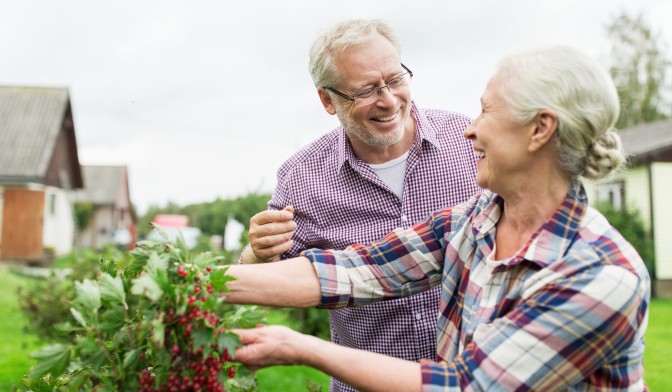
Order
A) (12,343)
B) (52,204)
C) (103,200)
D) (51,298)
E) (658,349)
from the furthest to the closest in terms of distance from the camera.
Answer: (103,200), (52,204), (658,349), (12,343), (51,298)

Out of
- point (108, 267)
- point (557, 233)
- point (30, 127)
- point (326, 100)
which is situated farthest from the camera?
point (30, 127)

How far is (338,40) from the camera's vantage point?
136 inches

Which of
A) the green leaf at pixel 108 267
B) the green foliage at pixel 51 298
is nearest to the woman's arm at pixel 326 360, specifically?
the green leaf at pixel 108 267

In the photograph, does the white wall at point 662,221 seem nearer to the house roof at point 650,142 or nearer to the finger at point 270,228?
the house roof at point 650,142

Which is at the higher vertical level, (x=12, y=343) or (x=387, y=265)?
(x=387, y=265)

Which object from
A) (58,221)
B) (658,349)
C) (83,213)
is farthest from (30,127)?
(658,349)

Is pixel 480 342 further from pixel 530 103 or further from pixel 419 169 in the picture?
pixel 419 169

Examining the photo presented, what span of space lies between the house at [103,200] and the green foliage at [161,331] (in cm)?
4156

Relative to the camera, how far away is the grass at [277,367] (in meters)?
8.11

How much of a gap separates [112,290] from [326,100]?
203 centimetres

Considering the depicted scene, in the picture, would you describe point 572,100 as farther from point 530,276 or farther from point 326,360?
point 326,360

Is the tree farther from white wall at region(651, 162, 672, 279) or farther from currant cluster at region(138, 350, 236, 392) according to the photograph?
currant cluster at region(138, 350, 236, 392)

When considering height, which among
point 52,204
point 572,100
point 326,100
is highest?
point 326,100

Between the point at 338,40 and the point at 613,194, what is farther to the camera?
the point at 613,194
